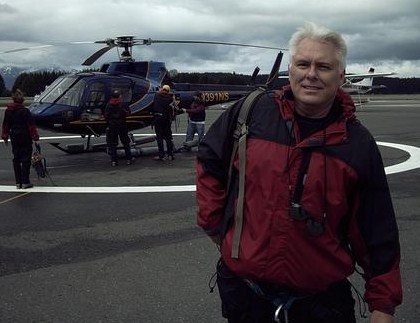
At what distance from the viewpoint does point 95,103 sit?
13047mm

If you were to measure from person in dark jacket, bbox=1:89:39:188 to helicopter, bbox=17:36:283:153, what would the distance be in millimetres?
3180

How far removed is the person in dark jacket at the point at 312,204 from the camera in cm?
210

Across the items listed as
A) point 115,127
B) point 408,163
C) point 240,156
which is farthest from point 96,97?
point 240,156

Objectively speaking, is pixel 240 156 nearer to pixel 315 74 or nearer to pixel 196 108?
pixel 315 74

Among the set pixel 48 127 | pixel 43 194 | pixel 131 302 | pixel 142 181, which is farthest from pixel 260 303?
pixel 48 127

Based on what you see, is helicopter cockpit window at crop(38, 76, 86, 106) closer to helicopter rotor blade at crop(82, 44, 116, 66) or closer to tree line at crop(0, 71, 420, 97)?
helicopter rotor blade at crop(82, 44, 116, 66)

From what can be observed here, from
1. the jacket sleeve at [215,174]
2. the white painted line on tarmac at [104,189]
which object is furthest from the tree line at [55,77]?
the jacket sleeve at [215,174]

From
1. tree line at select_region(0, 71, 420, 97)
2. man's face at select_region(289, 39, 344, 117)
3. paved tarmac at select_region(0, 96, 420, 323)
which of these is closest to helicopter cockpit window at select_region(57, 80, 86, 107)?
paved tarmac at select_region(0, 96, 420, 323)

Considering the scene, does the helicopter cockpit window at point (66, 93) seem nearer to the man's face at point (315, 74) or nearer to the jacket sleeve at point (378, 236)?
the man's face at point (315, 74)

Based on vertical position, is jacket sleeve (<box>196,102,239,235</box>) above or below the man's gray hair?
below

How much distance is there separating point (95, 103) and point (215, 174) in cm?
1117

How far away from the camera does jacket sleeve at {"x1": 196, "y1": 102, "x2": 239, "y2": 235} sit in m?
2.37

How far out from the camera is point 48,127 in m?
12.7

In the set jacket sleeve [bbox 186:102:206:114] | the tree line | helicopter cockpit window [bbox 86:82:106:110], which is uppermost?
helicopter cockpit window [bbox 86:82:106:110]
